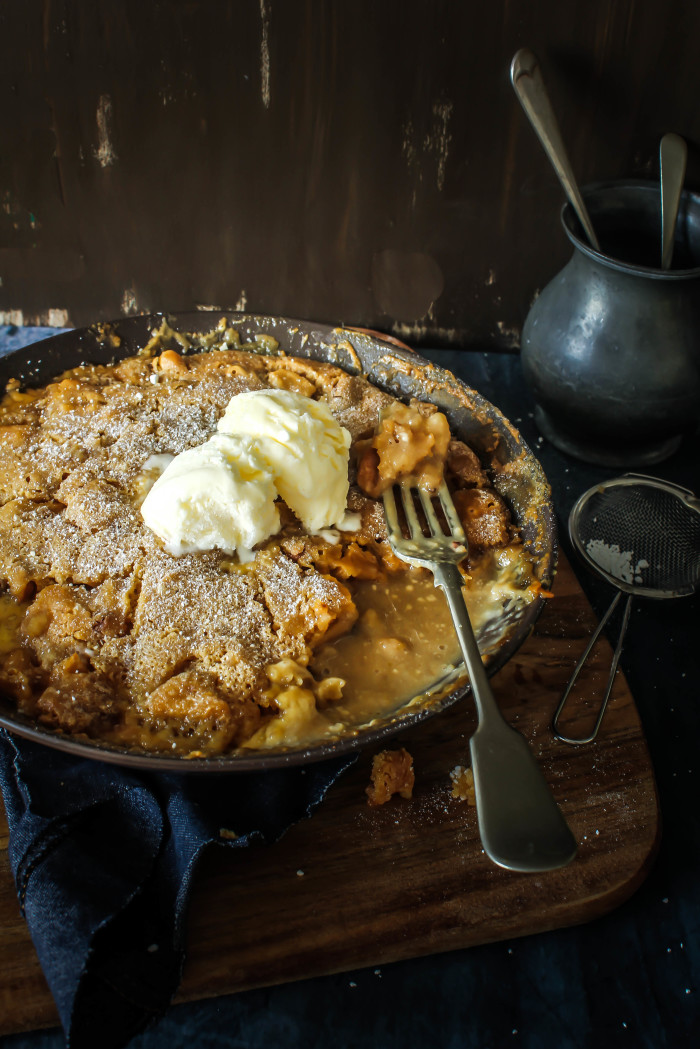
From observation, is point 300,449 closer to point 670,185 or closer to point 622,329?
point 622,329

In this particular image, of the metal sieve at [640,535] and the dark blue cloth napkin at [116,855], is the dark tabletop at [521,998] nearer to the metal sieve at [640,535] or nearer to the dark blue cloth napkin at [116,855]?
the dark blue cloth napkin at [116,855]

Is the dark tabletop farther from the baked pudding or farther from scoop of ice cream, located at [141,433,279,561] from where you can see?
scoop of ice cream, located at [141,433,279,561]

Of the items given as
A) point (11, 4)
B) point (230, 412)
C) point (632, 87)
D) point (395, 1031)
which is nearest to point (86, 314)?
point (11, 4)

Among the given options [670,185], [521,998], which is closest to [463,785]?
[521,998]

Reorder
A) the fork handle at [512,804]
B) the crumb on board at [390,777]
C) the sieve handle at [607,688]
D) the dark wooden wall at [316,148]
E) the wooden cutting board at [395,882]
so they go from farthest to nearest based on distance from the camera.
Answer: the dark wooden wall at [316,148]
the sieve handle at [607,688]
the crumb on board at [390,777]
the wooden cutting board at [395,882]
the fork handle at [512,804]

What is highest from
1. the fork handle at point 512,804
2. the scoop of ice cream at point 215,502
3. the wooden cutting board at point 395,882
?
the scoop of ice cream at point 215,502

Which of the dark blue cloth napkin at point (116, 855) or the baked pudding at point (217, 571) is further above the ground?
the baked pudding at point (217, 571)

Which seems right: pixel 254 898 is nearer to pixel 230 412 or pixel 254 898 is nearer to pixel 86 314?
pixel 230 412

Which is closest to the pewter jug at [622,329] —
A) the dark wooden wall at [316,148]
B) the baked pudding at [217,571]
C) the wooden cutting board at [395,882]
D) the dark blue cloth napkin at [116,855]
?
the dark wooden wall at [316,148]
